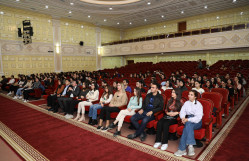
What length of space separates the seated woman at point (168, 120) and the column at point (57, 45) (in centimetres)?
1435

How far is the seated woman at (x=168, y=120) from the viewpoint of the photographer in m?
2.85

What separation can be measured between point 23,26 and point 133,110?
1286 centimetres

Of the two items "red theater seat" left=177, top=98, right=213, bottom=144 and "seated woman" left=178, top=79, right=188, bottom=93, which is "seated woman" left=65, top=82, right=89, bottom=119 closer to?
"seated woman" left=178, top=79, right=188, bottom=93

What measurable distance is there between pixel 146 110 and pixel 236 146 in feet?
5.63

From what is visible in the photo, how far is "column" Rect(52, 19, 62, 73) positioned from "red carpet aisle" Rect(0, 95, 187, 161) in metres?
11.6

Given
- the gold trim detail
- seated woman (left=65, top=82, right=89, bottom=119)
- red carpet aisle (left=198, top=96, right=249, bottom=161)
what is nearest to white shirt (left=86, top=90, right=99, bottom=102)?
seated woman (left=65, top=82, right=89, bottom=119)

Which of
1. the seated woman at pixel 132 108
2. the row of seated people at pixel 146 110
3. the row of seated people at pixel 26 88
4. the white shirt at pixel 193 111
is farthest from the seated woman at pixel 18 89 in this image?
the white shirt at pixel 193 111

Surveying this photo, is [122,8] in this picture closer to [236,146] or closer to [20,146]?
[20,146]

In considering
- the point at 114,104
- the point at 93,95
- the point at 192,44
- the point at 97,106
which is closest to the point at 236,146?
the point at 114,104

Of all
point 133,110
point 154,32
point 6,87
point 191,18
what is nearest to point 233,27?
point 191,18

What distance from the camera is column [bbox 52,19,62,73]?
15.0 metres

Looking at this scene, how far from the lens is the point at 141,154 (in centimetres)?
263

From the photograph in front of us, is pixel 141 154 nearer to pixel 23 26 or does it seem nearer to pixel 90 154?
pixel 90 154

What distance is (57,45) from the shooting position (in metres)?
15.2
